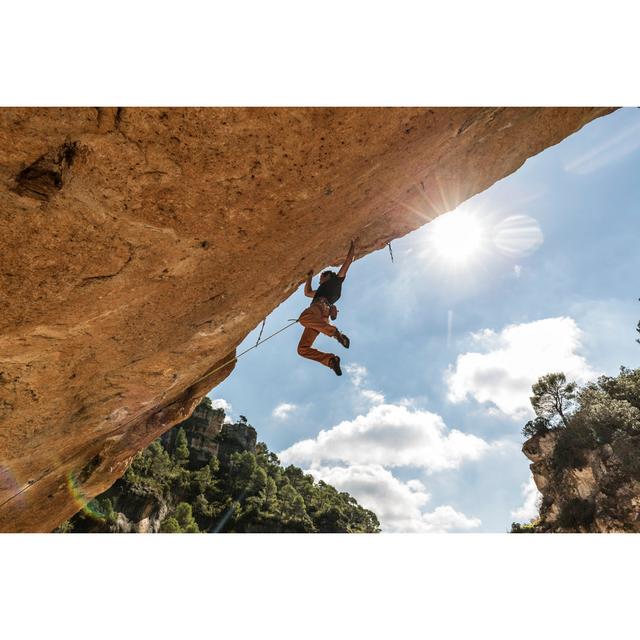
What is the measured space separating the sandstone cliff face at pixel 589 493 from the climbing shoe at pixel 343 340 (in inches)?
896

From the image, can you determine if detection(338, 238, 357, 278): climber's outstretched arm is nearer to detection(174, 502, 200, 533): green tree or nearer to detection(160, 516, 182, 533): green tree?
detection(160, 516, 182, 533): green tree

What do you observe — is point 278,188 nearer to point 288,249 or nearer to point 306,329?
point 288,249

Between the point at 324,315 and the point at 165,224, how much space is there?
3350 mm

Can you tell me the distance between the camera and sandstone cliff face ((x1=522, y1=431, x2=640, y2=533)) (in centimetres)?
2159

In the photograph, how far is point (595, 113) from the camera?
6.01 m

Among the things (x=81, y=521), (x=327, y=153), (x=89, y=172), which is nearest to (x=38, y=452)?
(x=89, y=172)

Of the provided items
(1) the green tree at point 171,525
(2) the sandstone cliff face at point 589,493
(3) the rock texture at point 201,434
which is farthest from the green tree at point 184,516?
(2) the sandstone cliff face at point 589,493

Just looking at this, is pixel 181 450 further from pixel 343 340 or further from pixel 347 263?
pixel 347 263

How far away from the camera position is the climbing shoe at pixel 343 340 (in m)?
6.79

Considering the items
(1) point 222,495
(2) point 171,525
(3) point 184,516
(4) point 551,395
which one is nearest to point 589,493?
(4) point 551,395

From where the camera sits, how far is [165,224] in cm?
423

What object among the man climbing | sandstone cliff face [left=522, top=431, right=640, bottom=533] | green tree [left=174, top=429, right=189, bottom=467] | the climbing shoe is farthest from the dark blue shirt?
green tree [left=174, top=429, right=189, bottom=467]

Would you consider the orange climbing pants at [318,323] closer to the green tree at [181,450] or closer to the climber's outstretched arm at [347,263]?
the climber's outstretched arm at [347,263]

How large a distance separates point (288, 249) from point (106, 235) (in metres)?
2.50
